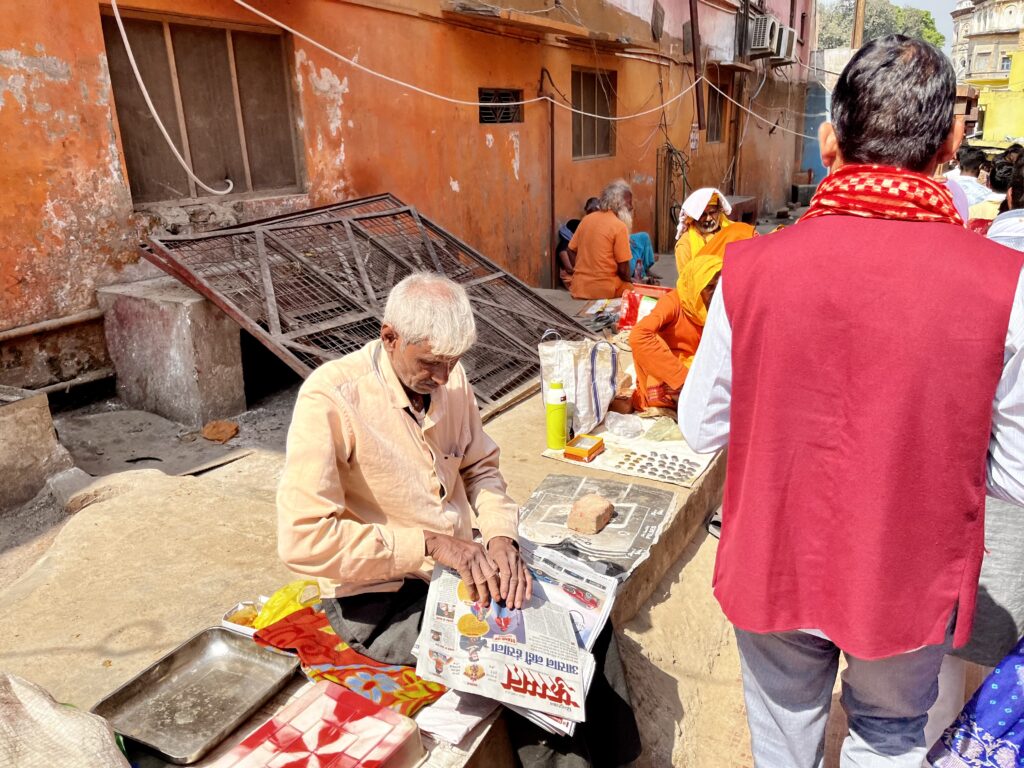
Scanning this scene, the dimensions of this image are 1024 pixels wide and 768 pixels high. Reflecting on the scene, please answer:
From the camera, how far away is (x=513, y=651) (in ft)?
6.09

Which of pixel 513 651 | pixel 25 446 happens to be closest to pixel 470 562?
pixel 513 651

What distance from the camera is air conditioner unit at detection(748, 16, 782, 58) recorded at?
46.3 feet

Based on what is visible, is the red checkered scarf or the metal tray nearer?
the red checkered scarf

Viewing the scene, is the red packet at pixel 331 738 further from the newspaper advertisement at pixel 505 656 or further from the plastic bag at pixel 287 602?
the plastic bag at pixel 287 602

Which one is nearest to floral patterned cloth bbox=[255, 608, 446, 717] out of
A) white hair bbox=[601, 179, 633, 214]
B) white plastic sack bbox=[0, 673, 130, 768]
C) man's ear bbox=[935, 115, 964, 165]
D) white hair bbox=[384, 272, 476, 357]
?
white plastic sack bbox=[0, 673, 130, 768]

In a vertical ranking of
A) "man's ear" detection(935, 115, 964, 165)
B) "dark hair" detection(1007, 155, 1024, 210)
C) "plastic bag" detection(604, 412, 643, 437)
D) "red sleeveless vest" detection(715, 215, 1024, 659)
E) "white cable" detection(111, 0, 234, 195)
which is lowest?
"plastic bag" detection(604, 412, 643, 437)

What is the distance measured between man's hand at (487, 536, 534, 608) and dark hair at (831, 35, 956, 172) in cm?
127

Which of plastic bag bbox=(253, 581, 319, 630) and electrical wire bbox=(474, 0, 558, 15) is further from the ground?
electrical wire bbox=(474, 0, 558, 15)

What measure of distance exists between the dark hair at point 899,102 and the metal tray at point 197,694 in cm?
190

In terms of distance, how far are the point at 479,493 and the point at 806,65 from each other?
68.7 ft

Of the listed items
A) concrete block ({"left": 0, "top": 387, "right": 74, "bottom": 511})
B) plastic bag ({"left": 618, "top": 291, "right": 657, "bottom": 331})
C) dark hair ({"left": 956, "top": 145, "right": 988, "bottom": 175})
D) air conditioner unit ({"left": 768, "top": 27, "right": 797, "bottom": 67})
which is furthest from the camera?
air conditioner unit ({"left": 768, "top": 27, "right": 797, "bottom": 67})

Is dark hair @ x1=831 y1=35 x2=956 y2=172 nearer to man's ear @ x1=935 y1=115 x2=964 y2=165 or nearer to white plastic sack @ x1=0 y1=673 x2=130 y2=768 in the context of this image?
man's ear @ x1=935 y1=115 x2=964 y2=165

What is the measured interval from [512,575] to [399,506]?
370 millimetres

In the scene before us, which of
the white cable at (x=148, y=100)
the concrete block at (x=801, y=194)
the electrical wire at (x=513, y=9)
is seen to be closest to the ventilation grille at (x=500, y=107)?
the electrical wire at (x=513, y=9)
